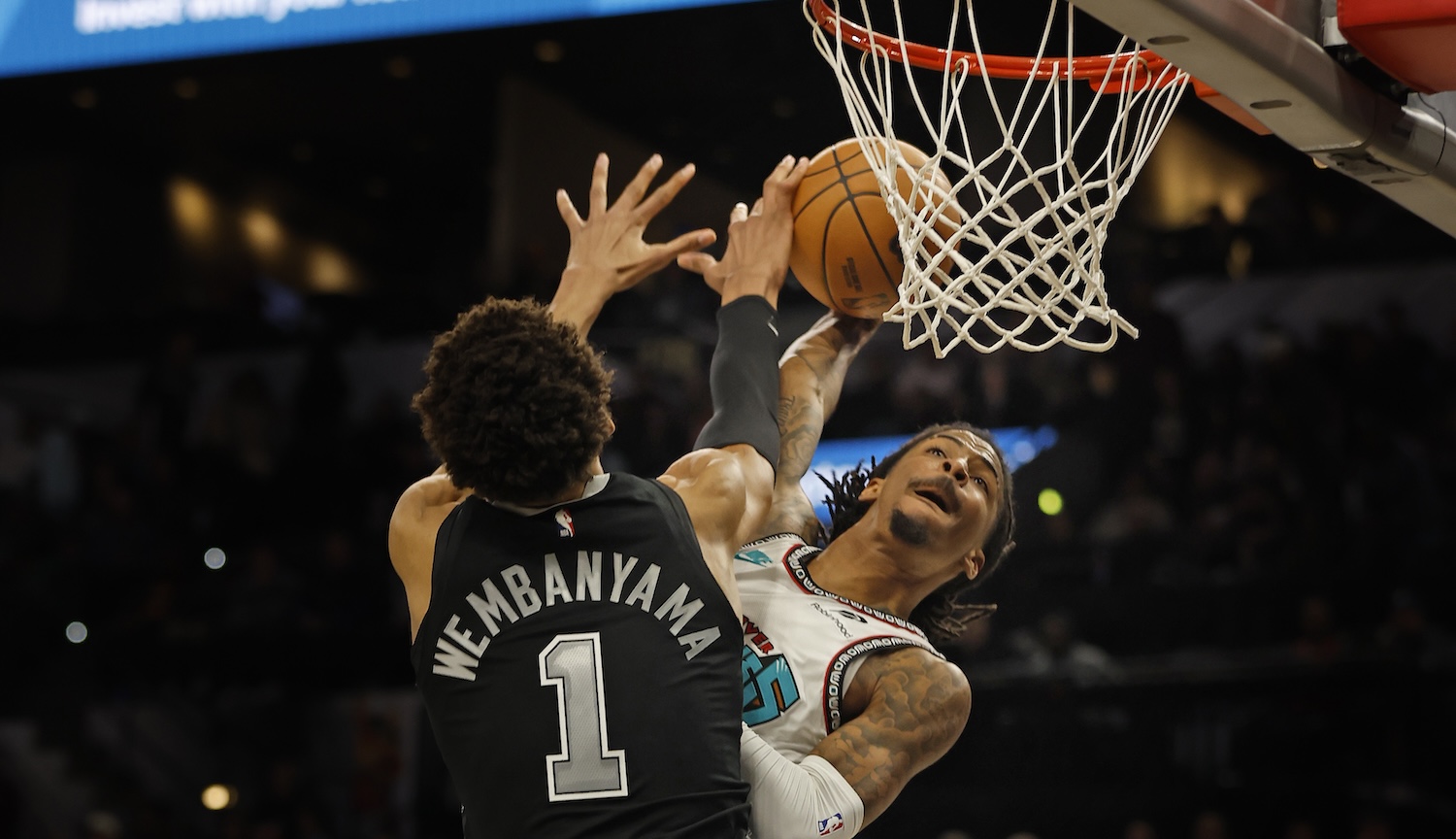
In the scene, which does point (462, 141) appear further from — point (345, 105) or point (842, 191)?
point (842, 191)

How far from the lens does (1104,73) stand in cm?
304

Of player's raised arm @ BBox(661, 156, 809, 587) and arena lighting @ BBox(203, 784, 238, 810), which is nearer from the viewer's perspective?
player's raised arm @ BBox(661, 156, 809, 587)

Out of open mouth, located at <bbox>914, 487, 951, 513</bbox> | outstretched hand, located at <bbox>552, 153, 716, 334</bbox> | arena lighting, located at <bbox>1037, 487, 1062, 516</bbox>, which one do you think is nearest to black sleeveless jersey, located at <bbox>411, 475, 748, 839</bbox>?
outstretched hand, located at <bbox>552, 153, 716, 334</bbox>

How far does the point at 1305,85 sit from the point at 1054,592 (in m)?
3.98

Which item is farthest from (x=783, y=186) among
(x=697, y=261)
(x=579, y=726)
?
(x=579, y=726)

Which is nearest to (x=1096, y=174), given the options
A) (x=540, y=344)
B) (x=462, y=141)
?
(x=540, y=344)

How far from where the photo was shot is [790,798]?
8.60 ft

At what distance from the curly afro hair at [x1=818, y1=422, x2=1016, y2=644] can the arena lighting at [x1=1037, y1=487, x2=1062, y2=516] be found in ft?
3.40

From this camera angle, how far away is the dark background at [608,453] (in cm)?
570

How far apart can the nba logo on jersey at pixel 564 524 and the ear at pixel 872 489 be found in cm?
129

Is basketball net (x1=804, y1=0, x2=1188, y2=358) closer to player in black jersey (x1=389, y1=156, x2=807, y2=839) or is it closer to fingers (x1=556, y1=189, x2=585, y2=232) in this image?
fingers (x1=556, y1=189, x2=585, y2=232)

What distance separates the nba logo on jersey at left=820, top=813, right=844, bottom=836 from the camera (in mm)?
2676

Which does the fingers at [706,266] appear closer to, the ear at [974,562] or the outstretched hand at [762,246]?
the outstretched hand at [762,246]

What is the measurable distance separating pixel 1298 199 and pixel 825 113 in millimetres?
3344
